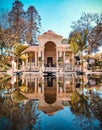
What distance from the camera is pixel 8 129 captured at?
2.80 metres

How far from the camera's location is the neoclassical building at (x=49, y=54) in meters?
21.8

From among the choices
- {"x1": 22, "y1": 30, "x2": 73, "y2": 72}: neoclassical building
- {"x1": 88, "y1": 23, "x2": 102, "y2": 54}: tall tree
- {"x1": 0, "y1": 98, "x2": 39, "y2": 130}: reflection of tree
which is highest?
{"x1": 88, "y1": 23, "x2": 102, "y2": 54}: tall tree

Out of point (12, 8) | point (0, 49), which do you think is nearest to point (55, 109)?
point (0, 49)

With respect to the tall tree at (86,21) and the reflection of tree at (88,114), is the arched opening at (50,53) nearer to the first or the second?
the tall tree at (86,21)

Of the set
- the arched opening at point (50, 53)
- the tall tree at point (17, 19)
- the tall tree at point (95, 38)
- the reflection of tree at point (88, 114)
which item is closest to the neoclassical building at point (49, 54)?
the arched opening at point (50, 53)

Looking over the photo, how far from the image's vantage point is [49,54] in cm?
2548

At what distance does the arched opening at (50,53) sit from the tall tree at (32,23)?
7.15 m

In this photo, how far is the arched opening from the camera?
25.2 metres

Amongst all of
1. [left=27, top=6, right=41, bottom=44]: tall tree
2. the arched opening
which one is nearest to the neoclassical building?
the arched opening

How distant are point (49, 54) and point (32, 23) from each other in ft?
30.5

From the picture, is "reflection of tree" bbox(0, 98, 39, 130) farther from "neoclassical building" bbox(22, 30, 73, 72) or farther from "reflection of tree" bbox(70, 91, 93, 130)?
"neoclassical building" bbox(22, 30, 73, 72)

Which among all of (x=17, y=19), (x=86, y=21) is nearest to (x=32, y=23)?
(x=17, y=19)

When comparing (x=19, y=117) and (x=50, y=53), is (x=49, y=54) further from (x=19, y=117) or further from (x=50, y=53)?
(x=19, y=117)

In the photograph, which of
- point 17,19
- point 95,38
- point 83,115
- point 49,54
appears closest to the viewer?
point 83,115
